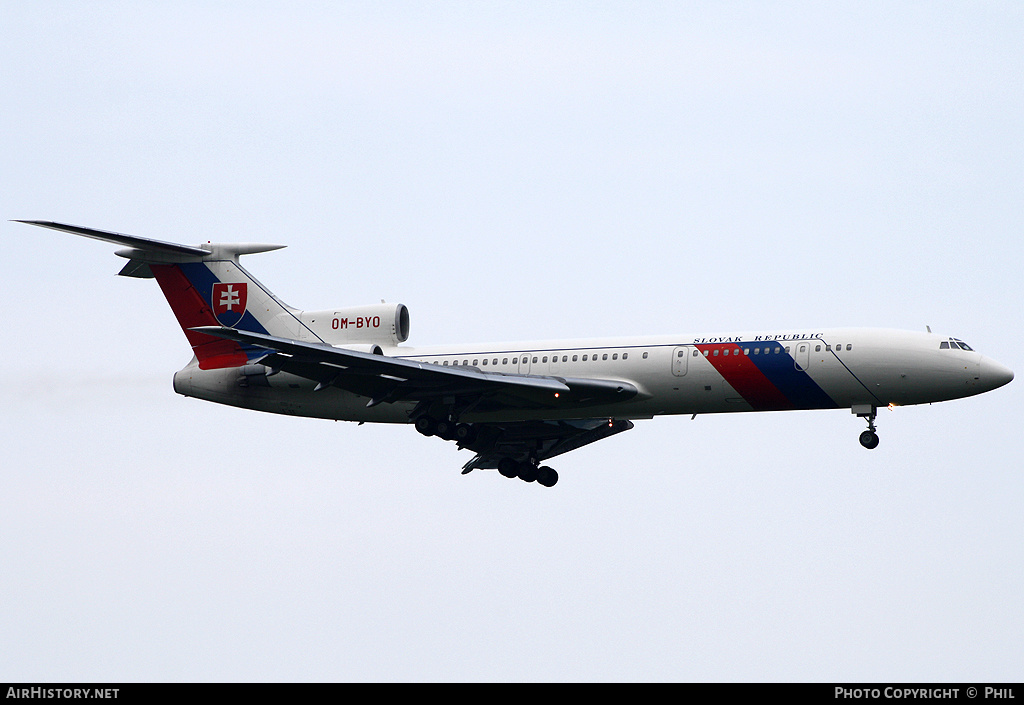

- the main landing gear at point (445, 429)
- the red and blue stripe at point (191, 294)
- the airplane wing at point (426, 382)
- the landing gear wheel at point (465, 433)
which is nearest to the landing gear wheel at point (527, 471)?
the landing gear wheel at point (465, 433)

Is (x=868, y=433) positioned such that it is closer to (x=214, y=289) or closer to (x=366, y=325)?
(x=366, y=325)

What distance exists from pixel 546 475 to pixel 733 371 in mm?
8703

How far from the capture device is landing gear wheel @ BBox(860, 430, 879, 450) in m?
34.6

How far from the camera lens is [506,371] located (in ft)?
123

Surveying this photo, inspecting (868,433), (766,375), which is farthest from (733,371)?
(868,433)

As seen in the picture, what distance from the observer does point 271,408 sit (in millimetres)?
38812

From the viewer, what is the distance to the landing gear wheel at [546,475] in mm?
41469

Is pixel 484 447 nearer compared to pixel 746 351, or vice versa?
pixel 746 351

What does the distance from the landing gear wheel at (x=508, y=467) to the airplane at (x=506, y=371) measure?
0.15 feet

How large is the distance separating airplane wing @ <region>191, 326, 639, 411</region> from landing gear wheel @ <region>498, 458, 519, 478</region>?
4.37m
